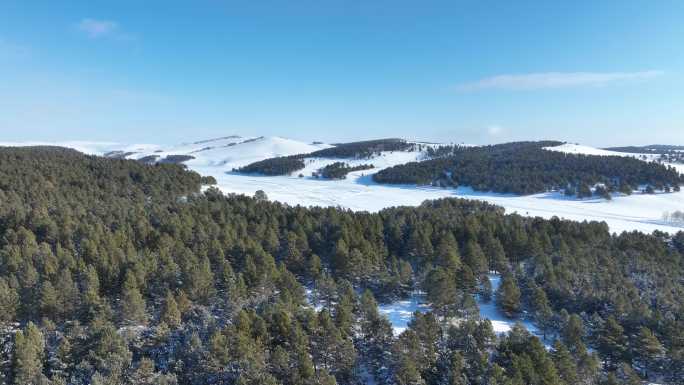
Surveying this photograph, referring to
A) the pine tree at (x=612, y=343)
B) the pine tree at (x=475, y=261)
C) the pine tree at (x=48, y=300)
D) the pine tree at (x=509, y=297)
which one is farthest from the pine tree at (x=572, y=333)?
the pine tree at (x=48, y=300)

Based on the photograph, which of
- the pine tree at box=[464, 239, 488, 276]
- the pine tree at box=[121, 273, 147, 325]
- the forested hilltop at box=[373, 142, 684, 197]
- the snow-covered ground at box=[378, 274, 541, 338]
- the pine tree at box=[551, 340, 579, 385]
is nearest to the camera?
the pine tree at box=[551, 340, 579, 385]

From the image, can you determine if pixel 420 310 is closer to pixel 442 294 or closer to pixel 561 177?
pixel 442 294

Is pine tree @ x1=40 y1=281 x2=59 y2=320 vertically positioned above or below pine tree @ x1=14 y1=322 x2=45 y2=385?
above

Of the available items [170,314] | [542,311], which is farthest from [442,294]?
[170,314]

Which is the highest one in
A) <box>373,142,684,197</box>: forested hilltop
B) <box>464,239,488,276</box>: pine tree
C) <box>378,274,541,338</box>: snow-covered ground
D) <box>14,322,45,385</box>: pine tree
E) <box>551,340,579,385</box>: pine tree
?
<box>373,142,684,197</box>: forested hilltop

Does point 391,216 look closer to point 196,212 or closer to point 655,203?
point 196,212

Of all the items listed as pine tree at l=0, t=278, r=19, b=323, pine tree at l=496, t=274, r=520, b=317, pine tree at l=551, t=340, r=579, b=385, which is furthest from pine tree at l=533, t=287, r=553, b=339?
pine tree at l=0, t=278, r=19, b=323

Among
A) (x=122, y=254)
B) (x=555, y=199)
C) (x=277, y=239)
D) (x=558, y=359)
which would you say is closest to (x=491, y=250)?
(x=558, y=359)

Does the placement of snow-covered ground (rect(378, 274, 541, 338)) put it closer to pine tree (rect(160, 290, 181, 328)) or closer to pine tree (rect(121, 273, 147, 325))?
pine tree (rect(160, 290, 181, 328))
